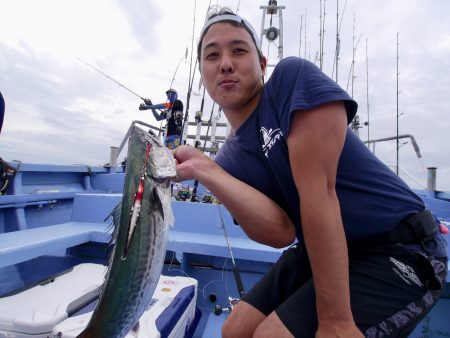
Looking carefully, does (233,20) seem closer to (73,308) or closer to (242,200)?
(242,200)

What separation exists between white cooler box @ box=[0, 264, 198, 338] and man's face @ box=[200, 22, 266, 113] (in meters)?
1.67

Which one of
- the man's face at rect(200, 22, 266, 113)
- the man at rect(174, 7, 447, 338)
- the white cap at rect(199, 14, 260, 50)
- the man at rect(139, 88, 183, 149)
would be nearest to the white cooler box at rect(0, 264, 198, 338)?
the man at rect(174, 7, 447, 338)

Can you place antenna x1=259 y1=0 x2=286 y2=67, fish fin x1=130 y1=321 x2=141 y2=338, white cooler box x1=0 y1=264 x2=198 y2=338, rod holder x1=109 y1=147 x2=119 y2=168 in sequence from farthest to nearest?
1. rod holder x1=109 y1=147 x2=119 y2=168
2. antenna x1=259 y1=0 x2=286 y2=67
3. white cooler box x1=0 y1=264 x2=198 y2=338
4. fish fin x1=130 y1=321 x2=141 y2=338

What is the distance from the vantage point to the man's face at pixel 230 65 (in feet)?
5.65

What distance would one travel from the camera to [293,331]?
1373 mm

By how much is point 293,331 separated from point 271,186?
2.56 ft

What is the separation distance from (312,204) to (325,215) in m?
0.06

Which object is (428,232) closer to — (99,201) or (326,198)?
(326,198)

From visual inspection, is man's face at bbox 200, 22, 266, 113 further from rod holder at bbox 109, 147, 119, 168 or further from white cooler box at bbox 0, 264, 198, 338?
rod holder at bbox 109, 147, 119, 168

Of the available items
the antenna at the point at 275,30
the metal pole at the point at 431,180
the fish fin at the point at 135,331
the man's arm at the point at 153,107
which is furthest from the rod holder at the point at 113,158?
the metal pole at the point at 431,180

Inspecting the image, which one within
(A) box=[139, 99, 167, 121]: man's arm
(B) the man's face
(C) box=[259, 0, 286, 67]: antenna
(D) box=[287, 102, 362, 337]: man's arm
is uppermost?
(C) box=[259, 0, 286, 67]: antenna

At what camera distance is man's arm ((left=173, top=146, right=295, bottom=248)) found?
1.71 m

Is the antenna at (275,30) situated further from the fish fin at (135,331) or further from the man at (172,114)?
the fish fin at (135,331)

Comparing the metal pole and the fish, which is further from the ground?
the metal pole
